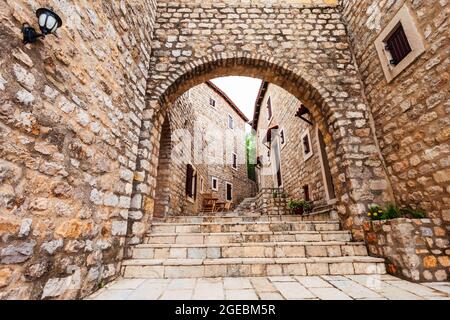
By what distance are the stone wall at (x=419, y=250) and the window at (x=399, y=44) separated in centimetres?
252

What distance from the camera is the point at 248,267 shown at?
3066mm

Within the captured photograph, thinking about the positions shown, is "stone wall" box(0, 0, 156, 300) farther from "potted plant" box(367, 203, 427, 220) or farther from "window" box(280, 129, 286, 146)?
"window" box(280, 129, 286, 146)

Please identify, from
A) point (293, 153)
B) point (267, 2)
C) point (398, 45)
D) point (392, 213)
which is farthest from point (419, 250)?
point (293, 153)

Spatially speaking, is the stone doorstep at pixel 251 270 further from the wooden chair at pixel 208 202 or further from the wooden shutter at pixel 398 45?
the wooden chair at pixel 208 202

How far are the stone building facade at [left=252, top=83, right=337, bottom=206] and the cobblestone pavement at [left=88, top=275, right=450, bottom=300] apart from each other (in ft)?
7.60

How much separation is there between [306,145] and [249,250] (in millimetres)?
5286

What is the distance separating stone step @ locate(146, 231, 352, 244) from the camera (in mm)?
3760

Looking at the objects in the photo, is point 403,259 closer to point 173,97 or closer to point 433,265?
point 433,265

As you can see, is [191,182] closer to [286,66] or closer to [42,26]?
[286,66]

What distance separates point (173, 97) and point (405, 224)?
4.82 m

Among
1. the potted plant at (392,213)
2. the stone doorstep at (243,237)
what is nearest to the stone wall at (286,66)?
the potted plant at (392,213)

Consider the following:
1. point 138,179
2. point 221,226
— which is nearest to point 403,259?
point 221,226

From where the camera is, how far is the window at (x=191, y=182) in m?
9.23

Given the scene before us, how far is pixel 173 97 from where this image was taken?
4.86m
